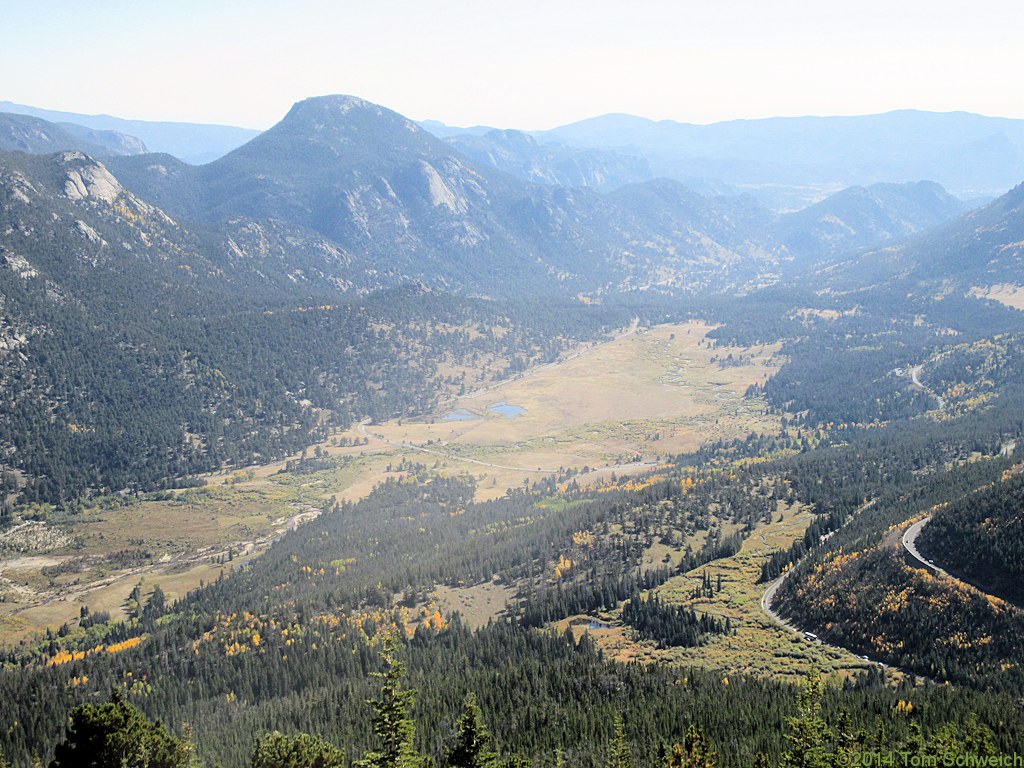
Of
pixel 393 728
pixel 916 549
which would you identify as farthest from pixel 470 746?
pixel 916 549

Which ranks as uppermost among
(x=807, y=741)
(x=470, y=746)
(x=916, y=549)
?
(x=470, y=746)

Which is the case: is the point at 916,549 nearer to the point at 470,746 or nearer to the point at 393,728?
the point at 470,746

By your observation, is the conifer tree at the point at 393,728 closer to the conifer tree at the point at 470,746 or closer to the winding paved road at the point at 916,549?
the conifer tree at the point at 470,746

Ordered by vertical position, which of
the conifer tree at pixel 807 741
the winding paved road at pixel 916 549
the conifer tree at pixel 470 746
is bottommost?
the winding paved road at pixel 916 549

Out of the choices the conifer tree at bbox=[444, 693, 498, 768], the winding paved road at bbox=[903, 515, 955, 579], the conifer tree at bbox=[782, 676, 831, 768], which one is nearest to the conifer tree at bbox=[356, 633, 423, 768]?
the conifer tree at bbox=[444, 693, 498, 768]

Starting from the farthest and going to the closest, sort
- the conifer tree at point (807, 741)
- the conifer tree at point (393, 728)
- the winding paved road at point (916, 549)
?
the winding paved road at point (916, 549) → the conifer tree at point (807, 741) → the conifer tree at point (393, 728)

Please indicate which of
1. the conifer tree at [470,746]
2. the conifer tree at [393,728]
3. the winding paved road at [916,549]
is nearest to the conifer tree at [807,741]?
the conifer tree at [470,746]

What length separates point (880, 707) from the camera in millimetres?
115500

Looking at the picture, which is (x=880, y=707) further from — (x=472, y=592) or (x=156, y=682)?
(x=156, y=682)

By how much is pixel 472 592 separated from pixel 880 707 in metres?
95.8

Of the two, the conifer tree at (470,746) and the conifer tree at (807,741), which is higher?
the conifer tree at (470,746)

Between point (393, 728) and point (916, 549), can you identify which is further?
point (916, 549)

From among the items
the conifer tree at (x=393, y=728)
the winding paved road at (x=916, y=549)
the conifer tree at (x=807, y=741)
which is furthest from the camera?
the winding paved road at (x=916, y=549)

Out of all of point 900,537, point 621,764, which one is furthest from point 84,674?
point 900,537
